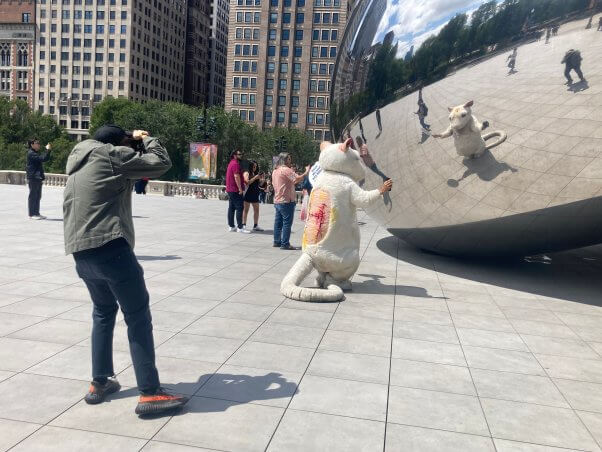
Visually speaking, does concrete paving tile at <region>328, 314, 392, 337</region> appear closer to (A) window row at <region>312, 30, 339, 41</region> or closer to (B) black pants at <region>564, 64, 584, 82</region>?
(B) black pants at <region>564, 64, 584, 82</region>

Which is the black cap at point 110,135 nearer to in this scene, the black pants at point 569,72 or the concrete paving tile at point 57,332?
the concrete paving tile at point 57,332

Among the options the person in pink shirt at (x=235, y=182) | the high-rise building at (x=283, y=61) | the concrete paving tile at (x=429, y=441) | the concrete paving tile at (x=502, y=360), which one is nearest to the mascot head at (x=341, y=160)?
the concrete paving tile at (x=502, y=360)

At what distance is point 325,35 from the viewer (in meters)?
84.9

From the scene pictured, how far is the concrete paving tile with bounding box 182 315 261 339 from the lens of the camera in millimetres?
4770

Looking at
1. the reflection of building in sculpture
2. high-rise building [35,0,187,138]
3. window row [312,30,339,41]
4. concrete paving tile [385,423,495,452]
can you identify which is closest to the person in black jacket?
the reflection of building in sculpture

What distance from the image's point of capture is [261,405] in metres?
3.40

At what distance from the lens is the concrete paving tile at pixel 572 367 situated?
4.21 m

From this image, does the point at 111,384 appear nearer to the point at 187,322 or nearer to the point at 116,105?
the point at 187,322

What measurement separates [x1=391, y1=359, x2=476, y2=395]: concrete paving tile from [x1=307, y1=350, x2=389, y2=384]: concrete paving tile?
3.6 inches

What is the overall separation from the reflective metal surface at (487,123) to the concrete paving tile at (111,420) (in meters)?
5.16

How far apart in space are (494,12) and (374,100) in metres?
2.26

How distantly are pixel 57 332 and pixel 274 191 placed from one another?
6981mm

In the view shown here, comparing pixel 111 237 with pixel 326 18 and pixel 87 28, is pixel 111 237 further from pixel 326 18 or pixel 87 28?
pixel 87 28

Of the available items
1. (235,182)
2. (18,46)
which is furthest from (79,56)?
(235,182)
